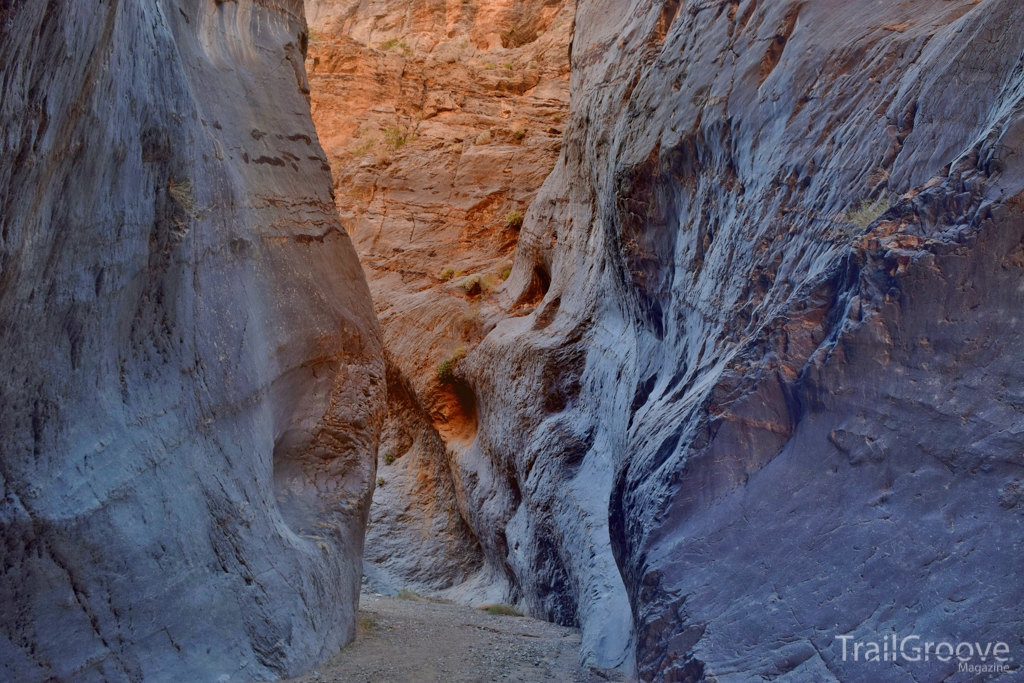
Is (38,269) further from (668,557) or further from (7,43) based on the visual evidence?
(668,557)

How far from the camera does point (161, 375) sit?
17.9 feet

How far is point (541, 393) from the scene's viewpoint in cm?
1023

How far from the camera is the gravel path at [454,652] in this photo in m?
5.53

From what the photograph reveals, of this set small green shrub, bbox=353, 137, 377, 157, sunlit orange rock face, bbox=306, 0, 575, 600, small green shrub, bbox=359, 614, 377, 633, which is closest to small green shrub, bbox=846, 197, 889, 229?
small green shrub, bbox=359, 614, 377, 633

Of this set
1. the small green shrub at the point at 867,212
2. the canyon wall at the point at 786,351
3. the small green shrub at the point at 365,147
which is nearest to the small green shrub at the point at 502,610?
the canyon wall at the point at 786,351

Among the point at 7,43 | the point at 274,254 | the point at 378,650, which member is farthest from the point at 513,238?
the point at 7,43

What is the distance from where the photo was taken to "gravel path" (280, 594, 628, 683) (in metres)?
5.53

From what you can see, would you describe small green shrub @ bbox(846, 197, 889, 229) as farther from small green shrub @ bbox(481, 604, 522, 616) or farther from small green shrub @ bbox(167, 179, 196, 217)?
small green shrub @ bbox(481, 604, 522, 616)

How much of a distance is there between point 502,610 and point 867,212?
269 inches

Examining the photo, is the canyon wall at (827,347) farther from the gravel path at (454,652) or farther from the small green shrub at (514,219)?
the small green shrub at (514,219)

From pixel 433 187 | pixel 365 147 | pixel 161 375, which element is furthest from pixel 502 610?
pixel 365 147

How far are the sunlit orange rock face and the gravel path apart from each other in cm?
315

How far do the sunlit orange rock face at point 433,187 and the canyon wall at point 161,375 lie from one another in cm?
507

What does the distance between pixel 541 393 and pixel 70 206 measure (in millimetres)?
6497
